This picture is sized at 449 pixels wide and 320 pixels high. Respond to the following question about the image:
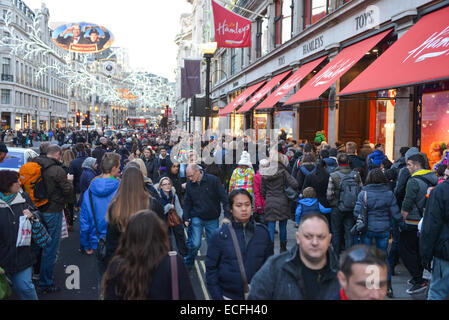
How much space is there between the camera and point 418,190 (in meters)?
5.95

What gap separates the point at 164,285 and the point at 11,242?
2574 millimetres

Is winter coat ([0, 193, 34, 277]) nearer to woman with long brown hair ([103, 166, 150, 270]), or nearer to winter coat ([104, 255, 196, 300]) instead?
woman with long brown hair ([103, 166, 150, 270])

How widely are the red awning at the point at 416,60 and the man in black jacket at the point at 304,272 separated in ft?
15.9

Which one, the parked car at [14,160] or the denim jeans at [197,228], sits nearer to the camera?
the denim jeans at [197,228]

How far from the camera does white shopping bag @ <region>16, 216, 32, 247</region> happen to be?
4504 millimetres

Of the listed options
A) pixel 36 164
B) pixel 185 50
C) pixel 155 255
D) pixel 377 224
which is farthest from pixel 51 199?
pixel 185 50

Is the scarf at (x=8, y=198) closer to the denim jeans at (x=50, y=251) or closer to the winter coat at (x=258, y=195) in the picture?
the denim jeans at (x=50, y=251)

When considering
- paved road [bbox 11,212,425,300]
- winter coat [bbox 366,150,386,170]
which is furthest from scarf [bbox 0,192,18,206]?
winter coat [bbox 366,150,386,170]

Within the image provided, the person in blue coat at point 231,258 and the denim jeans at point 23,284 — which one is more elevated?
the person in blue coat at point 231,258

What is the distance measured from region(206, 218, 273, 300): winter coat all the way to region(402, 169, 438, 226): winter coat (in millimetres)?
3099

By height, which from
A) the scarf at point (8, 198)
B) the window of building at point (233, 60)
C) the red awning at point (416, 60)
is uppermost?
the window of building at point (233, 60)

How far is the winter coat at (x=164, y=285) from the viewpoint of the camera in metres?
2.66

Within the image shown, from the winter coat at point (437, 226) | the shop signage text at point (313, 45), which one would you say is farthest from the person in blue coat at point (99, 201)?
the shop signage text at point (313, 45)

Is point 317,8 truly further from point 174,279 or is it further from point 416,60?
point 174,279
